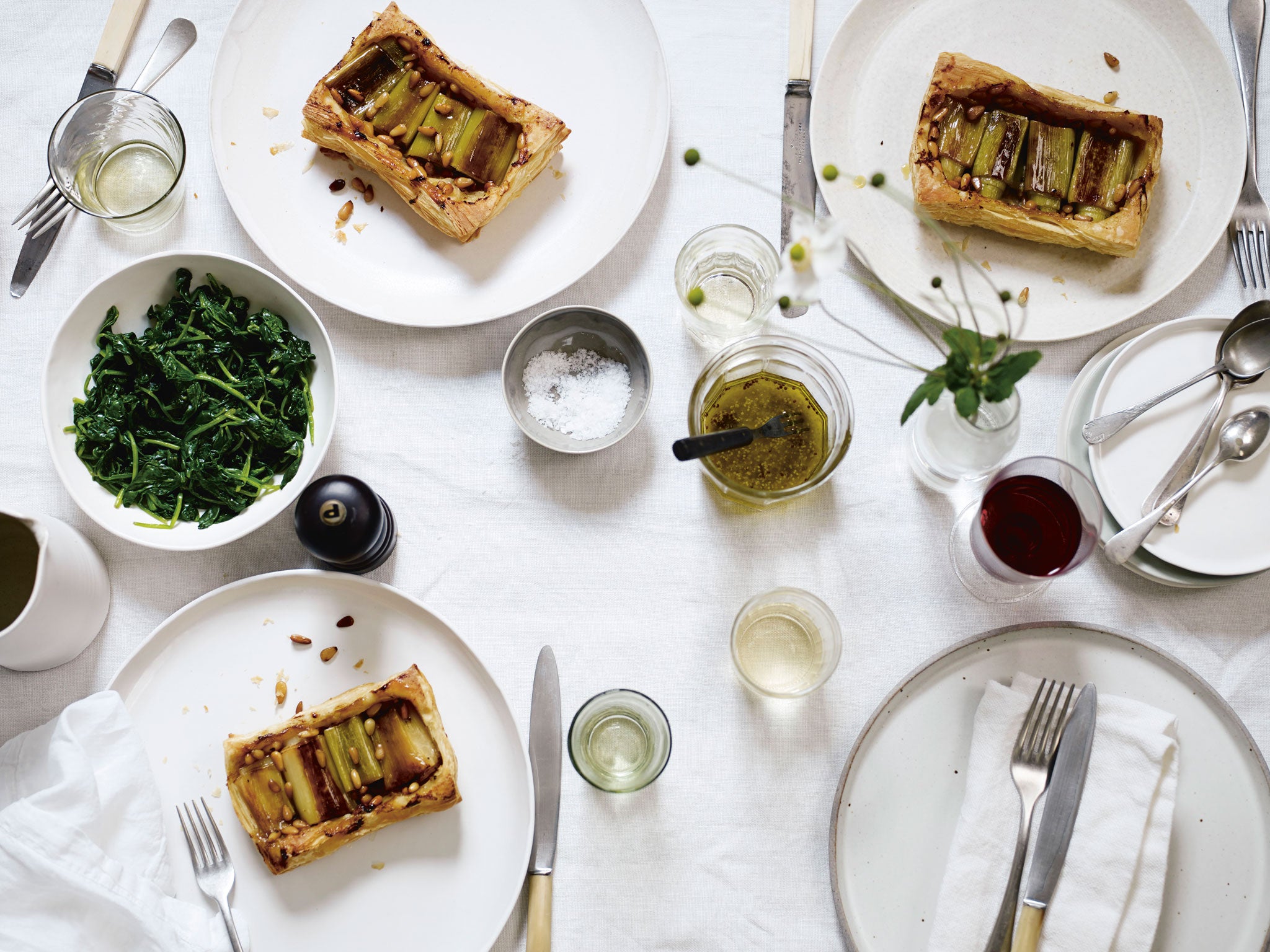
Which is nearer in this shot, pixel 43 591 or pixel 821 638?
pixel 43 591

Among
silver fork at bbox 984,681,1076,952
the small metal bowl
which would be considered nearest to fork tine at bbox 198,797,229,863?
the small metal bowl

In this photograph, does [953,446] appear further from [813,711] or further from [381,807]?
[381,807]

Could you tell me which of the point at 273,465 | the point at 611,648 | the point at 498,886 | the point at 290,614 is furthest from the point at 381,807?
the point at 273,465

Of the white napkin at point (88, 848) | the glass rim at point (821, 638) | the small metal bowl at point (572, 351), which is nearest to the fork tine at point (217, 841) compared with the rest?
the white napkin at point (88, 848)

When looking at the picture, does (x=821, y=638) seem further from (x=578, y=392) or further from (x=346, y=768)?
(x=346, y=768)

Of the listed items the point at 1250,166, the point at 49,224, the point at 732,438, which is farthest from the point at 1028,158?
the point at 49,224

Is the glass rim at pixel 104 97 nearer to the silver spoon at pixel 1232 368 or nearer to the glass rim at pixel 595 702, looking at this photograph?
the glass rim at pixel 595 702
